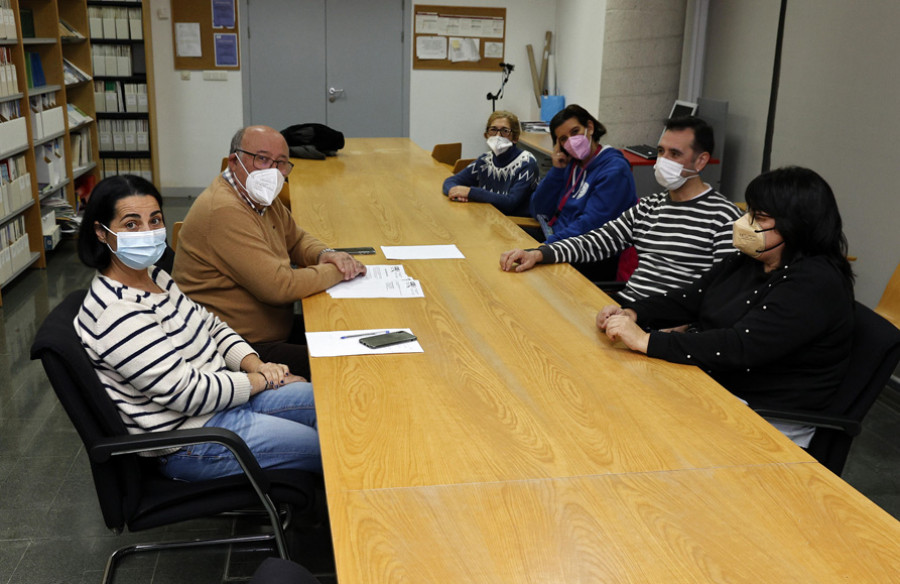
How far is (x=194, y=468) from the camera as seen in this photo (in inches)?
82.3

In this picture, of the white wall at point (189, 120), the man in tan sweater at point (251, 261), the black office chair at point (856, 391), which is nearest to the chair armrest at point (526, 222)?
the man in tan sweater at point (251, 261)

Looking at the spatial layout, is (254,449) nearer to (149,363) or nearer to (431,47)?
(149,363)

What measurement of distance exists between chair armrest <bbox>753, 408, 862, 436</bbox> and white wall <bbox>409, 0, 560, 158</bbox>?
703 cm

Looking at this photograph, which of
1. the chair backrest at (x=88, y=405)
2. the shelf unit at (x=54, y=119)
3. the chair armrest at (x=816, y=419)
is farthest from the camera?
the shelf unit at (x=54, y=119)

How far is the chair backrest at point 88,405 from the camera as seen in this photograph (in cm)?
184

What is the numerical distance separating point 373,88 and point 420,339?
6787 millimetres

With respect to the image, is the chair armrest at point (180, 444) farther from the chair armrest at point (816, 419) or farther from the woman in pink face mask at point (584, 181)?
the woman in pink face mask at point (584, 181)

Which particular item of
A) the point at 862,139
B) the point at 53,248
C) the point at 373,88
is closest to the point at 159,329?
the point at 862,139

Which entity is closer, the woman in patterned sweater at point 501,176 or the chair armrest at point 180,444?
the chair armrest at point 180,444

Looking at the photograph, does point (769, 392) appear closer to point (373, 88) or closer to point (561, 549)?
point (561, 549)

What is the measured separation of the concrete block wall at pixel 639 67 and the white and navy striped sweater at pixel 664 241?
3550mm

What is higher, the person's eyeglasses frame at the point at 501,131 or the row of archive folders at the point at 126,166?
the person's eyeglasses frame at the point at 501,131

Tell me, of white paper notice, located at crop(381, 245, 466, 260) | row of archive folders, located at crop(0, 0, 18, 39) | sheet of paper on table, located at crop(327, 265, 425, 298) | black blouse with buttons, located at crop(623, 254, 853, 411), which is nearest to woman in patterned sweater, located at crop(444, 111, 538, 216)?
white paper notice, located at crop(381, 245, 466, 260)

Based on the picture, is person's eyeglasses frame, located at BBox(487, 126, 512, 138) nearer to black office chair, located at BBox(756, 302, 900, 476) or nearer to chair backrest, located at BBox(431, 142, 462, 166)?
chair backrest, located at BBox(431, 142, 462, 166)
